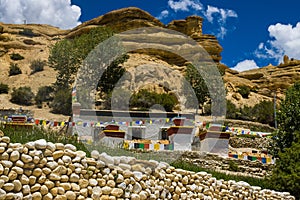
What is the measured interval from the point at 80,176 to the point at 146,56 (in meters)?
50.7

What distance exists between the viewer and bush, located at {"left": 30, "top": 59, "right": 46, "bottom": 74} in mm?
51875

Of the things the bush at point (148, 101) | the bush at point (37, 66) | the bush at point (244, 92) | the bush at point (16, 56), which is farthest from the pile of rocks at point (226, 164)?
the bush at point (16, 56)

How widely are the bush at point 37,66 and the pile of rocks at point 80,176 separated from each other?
156 ft

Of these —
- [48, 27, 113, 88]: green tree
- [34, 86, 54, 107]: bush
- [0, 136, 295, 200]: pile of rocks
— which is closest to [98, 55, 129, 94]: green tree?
[48, 27, 113, 88]: green tree

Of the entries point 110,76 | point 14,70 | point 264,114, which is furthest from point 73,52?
point 264,114

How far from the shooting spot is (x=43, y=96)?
37906 mm

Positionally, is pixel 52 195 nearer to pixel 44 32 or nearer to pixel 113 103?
pixel 113 103

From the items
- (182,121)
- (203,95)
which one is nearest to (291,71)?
(203,95)

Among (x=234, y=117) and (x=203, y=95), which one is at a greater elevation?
(x=203, y=95)

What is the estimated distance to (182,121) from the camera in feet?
59.9

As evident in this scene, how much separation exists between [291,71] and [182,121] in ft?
181

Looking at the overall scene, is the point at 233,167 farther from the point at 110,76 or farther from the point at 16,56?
the point at 16,56

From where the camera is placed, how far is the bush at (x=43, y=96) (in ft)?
122

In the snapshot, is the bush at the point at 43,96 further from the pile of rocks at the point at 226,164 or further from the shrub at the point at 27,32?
the shrub at the point at 27,32
